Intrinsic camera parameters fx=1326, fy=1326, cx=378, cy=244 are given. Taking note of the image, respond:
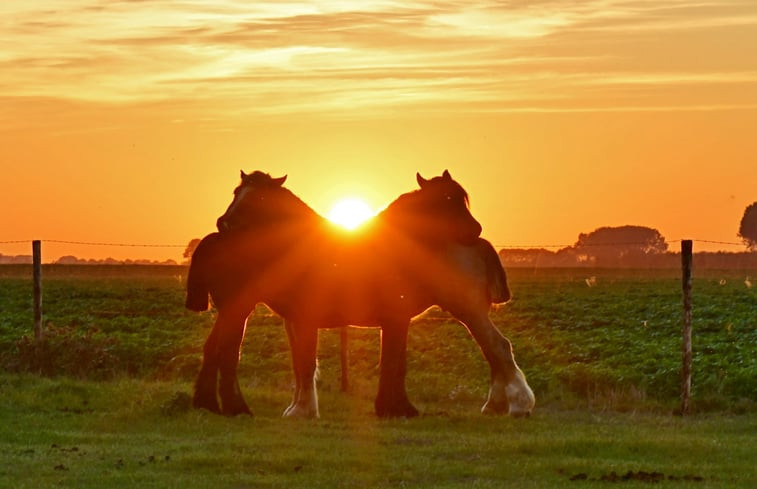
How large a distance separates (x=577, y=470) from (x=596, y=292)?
38.1 m

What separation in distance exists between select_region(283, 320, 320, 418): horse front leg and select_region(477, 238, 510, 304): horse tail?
2516 millimetres

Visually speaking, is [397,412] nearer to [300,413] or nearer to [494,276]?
[300,413]

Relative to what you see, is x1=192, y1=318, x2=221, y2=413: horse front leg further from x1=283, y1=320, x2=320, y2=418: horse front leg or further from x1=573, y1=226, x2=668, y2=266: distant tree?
x1=573, y1=226, x2=668, y2=266: distant tree

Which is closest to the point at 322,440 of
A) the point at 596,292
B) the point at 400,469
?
the point at 400,469

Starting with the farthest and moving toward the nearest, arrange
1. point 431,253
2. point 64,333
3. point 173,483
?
point 64,333
point 431,253
point 173,483

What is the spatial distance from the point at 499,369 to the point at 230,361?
3637 millimetres

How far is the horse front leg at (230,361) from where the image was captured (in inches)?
687

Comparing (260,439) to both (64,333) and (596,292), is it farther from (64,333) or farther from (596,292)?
(596,292)

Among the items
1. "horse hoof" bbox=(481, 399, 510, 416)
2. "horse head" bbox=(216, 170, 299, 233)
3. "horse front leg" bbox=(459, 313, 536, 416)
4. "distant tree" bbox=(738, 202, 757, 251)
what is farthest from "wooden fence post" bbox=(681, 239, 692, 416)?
"distant tree" bbox=(738, 202, 757, 251)

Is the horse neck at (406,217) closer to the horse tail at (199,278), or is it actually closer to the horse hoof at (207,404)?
the horse tail at (199,278)

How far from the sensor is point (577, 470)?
13.0 m

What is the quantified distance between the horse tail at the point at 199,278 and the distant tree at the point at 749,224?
575 ft

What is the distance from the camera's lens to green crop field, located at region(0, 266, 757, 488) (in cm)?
1278

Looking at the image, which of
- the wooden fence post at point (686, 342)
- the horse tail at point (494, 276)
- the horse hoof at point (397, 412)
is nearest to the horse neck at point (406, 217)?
the horse tail at point (494, 276)
